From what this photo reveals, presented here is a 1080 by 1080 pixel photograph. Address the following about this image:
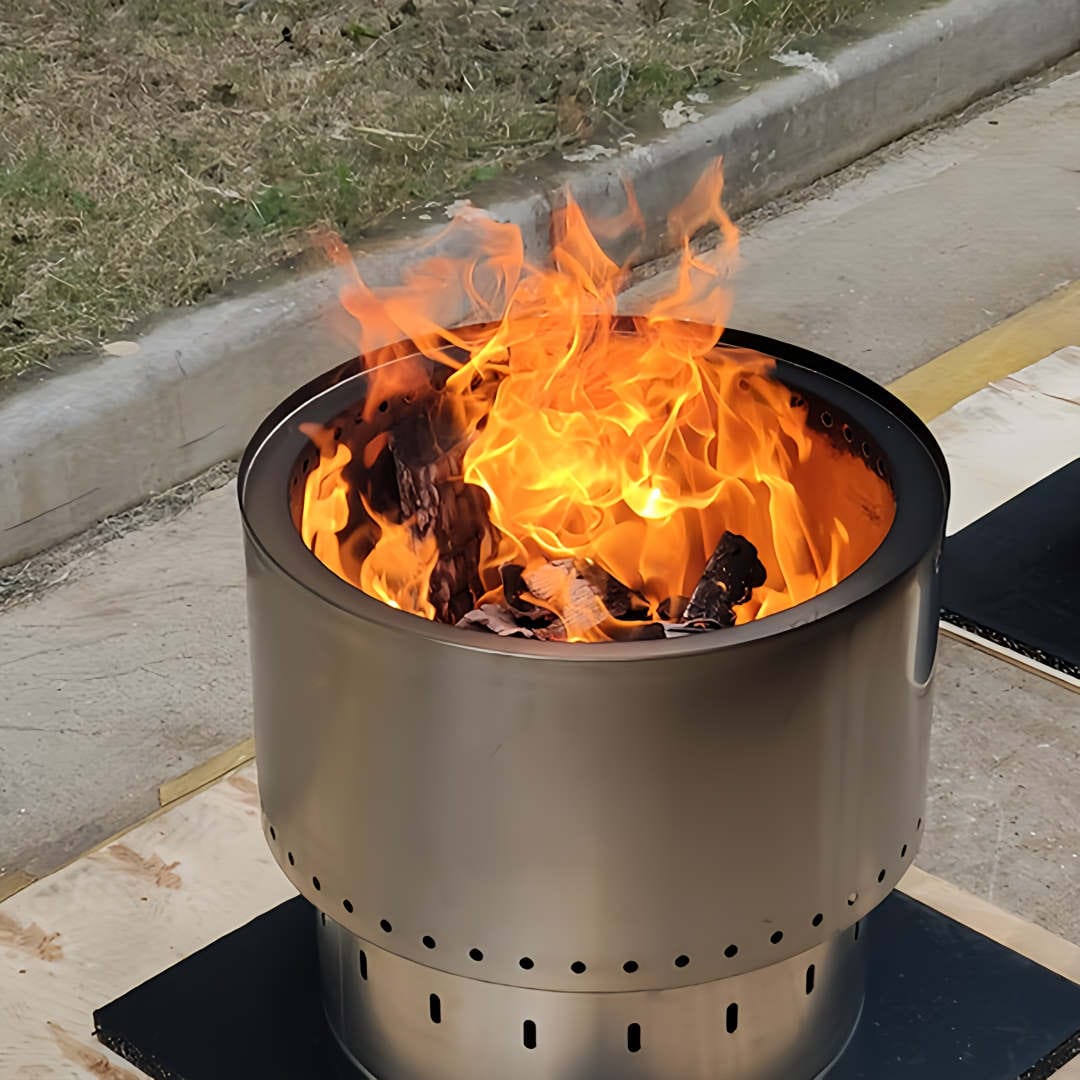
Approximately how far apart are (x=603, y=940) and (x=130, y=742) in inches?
51.4

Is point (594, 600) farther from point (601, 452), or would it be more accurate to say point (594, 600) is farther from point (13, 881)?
point (13, 881)

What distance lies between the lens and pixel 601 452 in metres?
1.96

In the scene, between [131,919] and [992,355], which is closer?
[131,919]

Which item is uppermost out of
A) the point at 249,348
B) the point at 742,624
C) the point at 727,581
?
the point at 742,624

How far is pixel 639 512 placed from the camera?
1931 mm

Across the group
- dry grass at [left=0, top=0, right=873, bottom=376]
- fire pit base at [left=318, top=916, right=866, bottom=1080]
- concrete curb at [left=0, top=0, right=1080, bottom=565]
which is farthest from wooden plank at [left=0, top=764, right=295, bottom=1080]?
dry grass at [left=0, top=0, right=873, bottom=376]

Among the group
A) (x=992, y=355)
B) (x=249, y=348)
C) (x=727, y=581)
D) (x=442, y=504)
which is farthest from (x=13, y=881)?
(x=992, y=355)

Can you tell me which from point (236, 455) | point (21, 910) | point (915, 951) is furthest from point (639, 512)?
point (236, 455)

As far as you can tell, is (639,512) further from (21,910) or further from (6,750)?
(6,750)

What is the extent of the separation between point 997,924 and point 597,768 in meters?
0.82

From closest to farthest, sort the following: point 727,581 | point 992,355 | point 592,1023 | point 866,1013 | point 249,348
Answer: point 592,1023 < point 727,581 < point 866,1013 < point 249,348 < point 992,355

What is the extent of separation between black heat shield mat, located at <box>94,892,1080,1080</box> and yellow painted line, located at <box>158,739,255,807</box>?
38 cm

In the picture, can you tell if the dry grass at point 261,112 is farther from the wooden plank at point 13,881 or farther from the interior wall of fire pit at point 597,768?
the interior wall of fire pit at point 597,768

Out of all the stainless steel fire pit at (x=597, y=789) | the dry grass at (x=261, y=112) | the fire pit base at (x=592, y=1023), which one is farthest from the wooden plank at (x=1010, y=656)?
the dry grass at (x=261, y=112)
